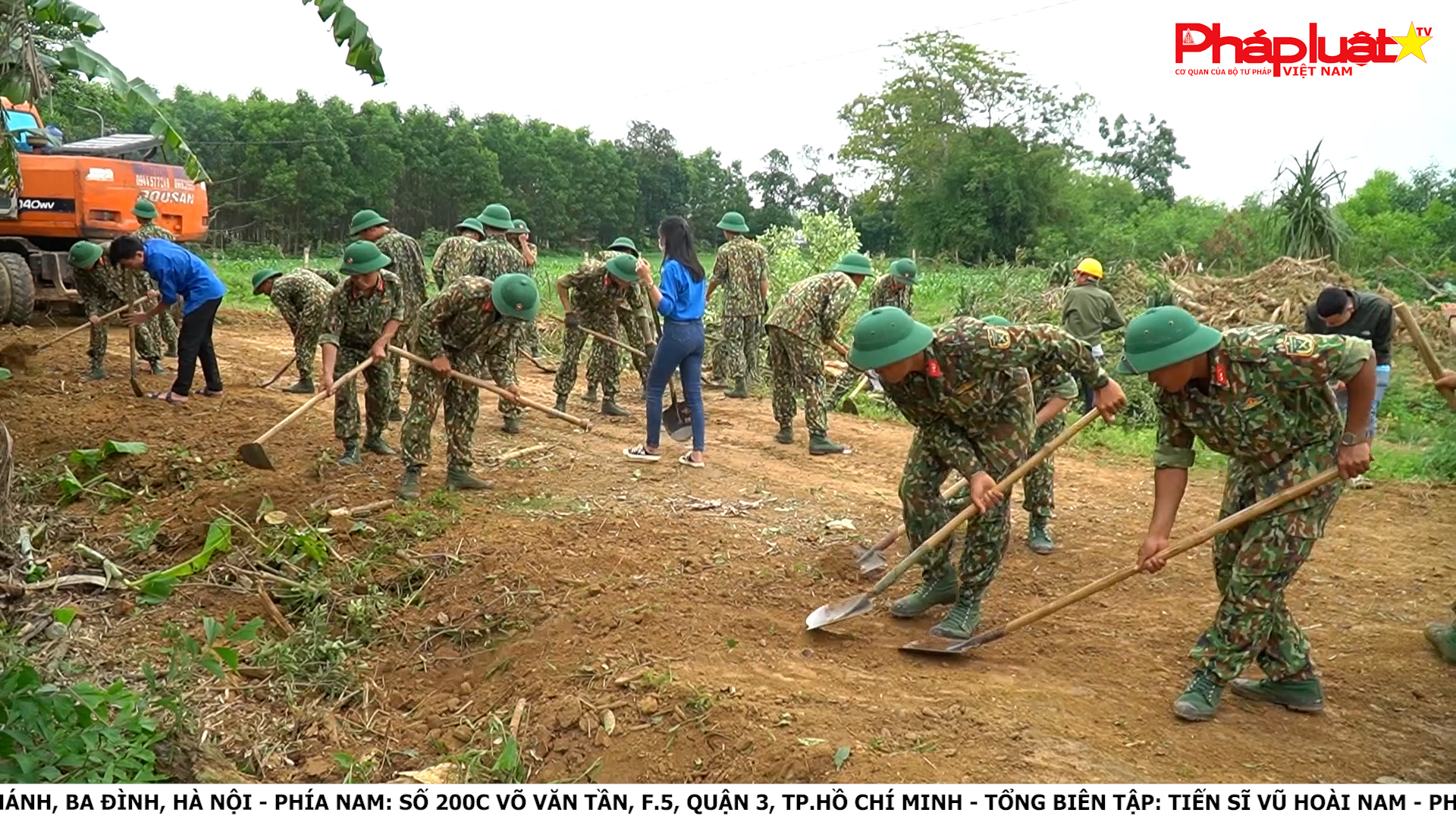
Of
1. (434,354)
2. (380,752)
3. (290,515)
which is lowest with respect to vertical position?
(380,752)

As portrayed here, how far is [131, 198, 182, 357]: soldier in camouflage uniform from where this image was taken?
1058cm

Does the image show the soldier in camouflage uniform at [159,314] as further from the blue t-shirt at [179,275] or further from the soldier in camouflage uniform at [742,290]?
the soldier in camouflage uniform at [742,290]

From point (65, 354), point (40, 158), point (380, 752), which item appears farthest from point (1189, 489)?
point (40, 158)

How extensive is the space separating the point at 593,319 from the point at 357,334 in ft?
8.46

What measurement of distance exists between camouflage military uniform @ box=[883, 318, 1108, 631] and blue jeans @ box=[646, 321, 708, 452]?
274 centimetres

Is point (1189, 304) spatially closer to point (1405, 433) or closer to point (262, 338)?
point (1405, 433)

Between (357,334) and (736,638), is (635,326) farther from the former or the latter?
(736,638)

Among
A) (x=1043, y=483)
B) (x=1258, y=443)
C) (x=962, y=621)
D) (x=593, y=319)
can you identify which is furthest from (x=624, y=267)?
(x=1258, y=443)

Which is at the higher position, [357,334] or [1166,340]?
[357,334]

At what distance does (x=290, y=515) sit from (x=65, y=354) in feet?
23.1

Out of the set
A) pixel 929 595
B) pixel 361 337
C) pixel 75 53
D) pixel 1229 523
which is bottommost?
pixel 929 595

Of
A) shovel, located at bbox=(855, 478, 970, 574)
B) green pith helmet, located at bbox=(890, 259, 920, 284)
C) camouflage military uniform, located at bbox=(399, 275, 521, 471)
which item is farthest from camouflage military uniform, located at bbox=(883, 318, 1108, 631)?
green pith helmet, located at bbox=(890, 259, 920, 284)

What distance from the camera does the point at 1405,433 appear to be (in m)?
10.4

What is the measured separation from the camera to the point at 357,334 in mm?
6992
